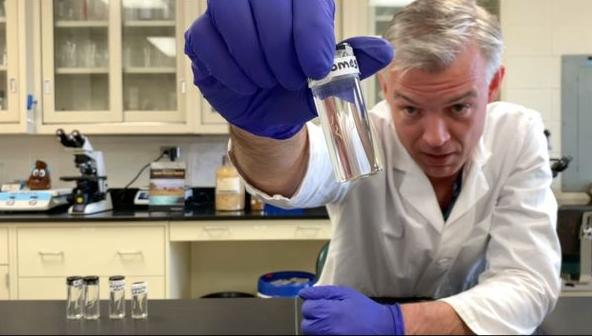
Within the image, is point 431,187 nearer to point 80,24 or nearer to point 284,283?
point 284,283

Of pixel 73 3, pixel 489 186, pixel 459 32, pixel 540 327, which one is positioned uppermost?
pixel 73 3

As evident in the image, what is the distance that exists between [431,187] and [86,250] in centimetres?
146

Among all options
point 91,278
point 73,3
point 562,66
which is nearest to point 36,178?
point 73,3

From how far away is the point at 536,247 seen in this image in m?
0.80

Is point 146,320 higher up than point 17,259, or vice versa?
point 146,320

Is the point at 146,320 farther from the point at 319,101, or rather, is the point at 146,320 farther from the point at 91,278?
the point at 319,101

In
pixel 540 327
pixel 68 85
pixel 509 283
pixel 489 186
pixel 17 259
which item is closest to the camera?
pixel 540 327

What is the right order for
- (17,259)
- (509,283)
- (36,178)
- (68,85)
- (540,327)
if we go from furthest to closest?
(68,85)
(36,178)
(17,259)
(509,283)
(540,327)

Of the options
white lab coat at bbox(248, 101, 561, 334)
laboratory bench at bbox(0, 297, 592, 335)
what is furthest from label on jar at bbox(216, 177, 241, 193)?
laboratory bench at bbox(0, 297, 592, 335)

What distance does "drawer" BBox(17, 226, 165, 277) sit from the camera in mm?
1961

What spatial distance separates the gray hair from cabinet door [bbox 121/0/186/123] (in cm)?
174

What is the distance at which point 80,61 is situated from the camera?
2418 mm

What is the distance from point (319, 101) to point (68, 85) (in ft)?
7.20

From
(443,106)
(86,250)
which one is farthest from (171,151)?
(443,106)
